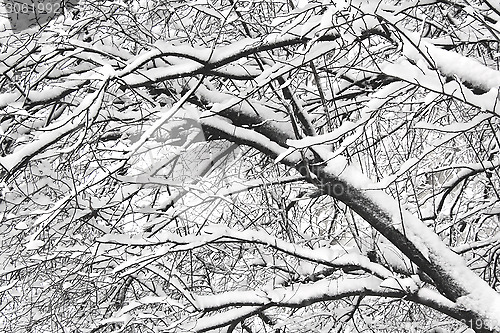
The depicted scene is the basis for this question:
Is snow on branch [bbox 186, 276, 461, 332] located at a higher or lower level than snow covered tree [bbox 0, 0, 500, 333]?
lower

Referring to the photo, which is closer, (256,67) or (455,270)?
(455,270)

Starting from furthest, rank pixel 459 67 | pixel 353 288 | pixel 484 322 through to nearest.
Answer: pixel 353 288 → pixel 484 322 → pixel 459 67

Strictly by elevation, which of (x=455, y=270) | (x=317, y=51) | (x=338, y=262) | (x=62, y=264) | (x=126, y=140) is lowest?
(x=455, y=270)

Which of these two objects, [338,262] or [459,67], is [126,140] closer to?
[338,262]

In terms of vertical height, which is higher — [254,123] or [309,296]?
[254,123]

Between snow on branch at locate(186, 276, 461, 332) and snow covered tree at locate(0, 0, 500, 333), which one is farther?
snow on branch at locate(186, 276, 461, 332)

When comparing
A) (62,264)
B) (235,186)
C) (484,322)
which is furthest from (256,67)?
(62,264)

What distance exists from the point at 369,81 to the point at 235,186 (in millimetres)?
1445

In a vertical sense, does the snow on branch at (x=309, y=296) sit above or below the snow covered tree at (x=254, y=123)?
below

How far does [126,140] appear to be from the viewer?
210 inches

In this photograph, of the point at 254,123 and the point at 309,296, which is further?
the point at 254,123

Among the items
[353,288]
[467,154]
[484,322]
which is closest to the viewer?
[484,322]

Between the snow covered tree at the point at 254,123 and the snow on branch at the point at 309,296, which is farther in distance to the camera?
the snow on branch at the point at 309,296

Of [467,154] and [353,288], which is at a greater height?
[467,154]
